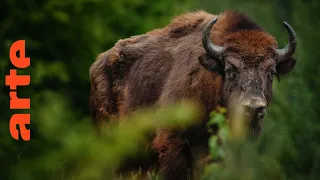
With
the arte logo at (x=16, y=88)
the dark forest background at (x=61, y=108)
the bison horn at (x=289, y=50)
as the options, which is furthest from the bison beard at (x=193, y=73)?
the arte logo at (x=16, y=88)

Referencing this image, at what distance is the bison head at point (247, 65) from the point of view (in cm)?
790

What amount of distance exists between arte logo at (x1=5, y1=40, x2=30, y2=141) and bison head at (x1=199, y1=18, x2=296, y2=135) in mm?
4948

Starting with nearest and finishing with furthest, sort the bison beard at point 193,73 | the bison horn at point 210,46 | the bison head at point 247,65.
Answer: the bison head at point 247,65
the bison beard at point 193,73
the bison horn at point 210,46

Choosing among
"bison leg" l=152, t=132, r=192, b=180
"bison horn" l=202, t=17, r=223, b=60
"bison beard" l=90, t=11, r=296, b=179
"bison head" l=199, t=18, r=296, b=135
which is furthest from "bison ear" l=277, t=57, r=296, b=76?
"bison leg" l=152, t=132, r=192, b=180

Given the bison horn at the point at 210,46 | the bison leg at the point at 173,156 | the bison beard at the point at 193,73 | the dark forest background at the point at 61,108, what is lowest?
the bison leg at the point at 173,156

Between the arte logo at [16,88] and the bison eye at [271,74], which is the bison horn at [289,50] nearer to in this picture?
the bison eye at [271,74]

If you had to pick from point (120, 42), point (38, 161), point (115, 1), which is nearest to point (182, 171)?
point (120, 42)

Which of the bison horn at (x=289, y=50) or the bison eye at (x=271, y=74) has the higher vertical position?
the bison horn at (x=289, y=50)

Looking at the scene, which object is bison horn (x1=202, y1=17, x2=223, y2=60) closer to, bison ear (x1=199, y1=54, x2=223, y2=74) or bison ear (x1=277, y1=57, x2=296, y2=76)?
bison ear (x1=199, y1=54, x2=223, y2=74)

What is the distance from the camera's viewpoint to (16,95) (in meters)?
2.86

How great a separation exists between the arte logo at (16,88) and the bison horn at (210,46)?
5491mm

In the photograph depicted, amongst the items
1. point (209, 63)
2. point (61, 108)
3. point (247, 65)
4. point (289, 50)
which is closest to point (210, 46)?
point (209, 63)

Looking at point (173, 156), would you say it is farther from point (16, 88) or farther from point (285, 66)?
point (16, 88)

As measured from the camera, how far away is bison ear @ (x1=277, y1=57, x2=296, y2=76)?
353 inches
